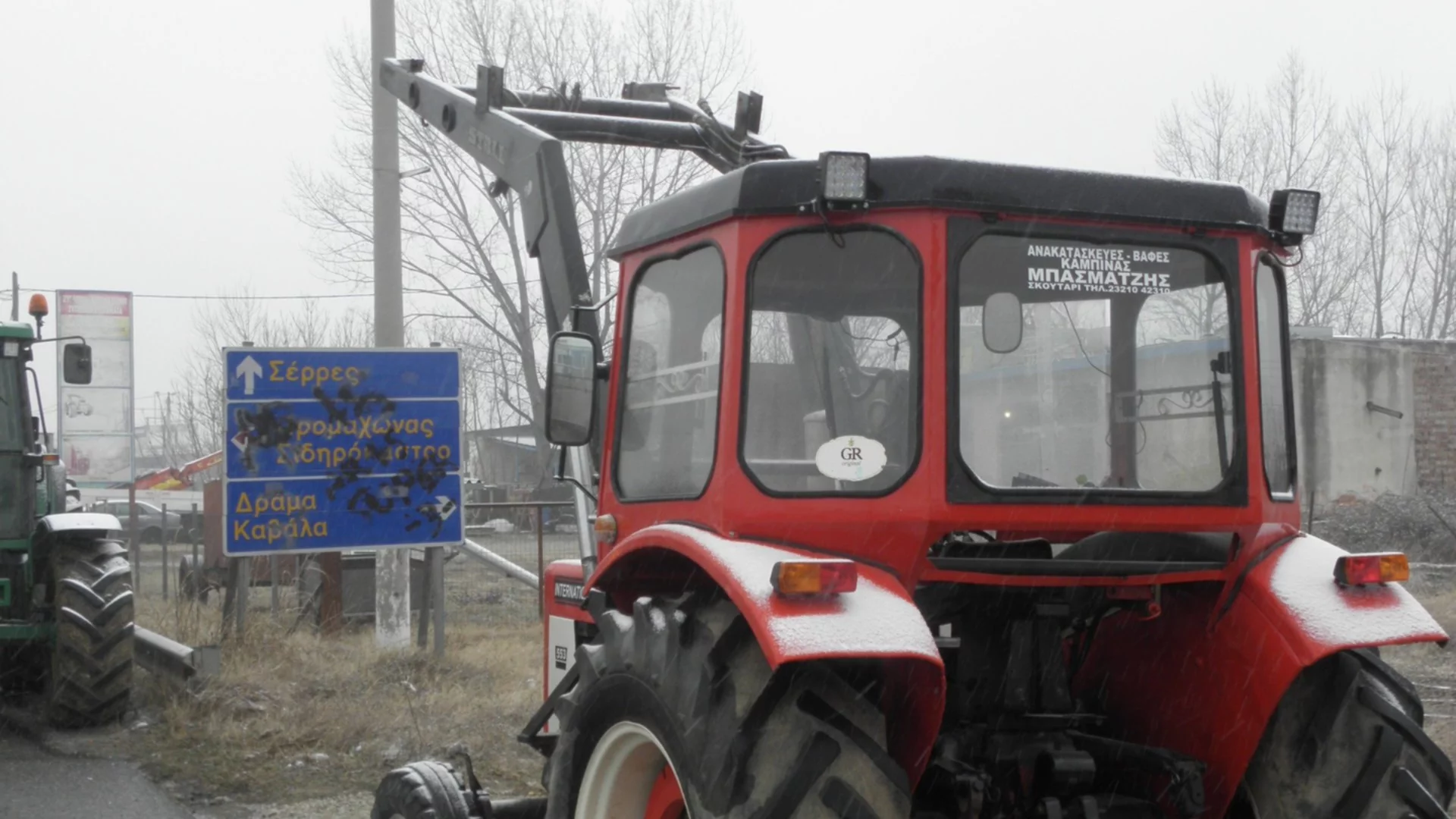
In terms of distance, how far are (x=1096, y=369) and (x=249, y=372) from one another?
25.4 ft

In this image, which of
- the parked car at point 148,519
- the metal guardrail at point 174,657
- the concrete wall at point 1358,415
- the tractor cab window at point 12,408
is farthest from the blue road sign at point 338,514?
the parked car at point 148,519

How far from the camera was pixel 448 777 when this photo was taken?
4.77m

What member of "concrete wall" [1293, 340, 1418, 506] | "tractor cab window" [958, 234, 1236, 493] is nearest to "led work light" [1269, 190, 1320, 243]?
"tractor cab window" [958, 234, 1236, 493]

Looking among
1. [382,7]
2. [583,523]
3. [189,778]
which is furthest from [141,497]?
[583,523]

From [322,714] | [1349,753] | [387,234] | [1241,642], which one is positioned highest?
[387,234]

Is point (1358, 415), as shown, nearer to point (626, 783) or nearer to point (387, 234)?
point (387, 234)

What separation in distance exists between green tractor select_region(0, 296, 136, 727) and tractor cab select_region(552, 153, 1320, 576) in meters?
6.91

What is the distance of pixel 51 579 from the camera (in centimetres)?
1015

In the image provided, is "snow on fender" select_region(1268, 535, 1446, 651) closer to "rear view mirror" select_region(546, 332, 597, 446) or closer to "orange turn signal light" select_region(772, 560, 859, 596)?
"orange turn signal light" select_region(772, 560, 859, 596)

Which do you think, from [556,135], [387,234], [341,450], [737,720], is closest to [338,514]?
[341,450]

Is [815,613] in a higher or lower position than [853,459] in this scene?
lower

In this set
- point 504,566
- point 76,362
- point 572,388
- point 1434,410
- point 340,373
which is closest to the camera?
point 572,388

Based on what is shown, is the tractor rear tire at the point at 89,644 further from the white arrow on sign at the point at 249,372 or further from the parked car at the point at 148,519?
the parked car at the point at 148,519

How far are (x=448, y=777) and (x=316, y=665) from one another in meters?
6.38
